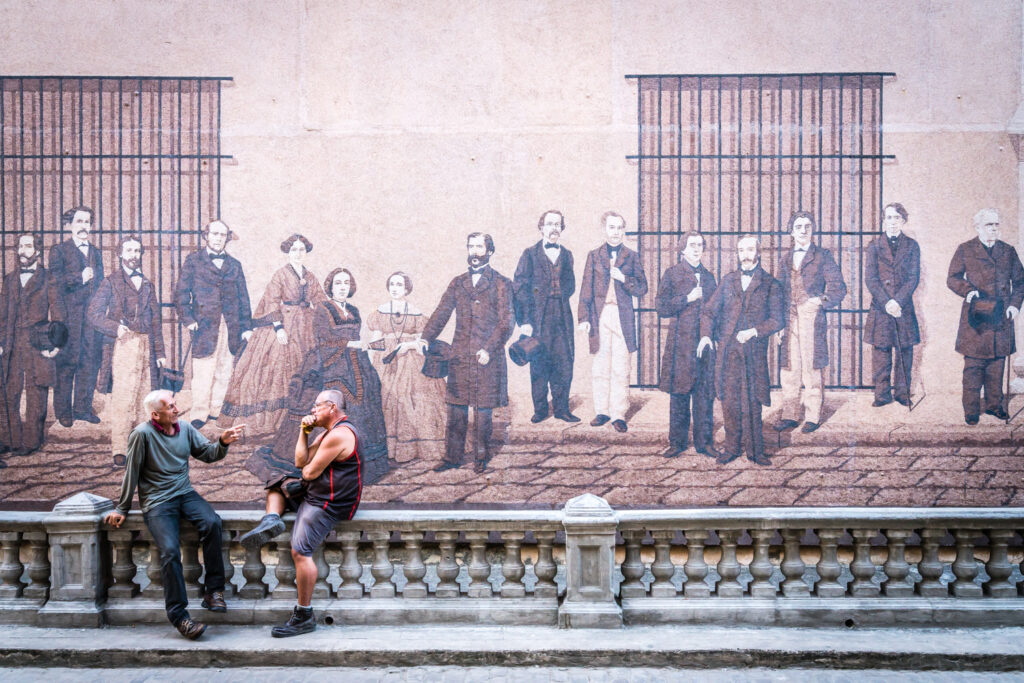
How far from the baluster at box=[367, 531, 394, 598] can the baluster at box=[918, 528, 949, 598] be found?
3888 millimetres

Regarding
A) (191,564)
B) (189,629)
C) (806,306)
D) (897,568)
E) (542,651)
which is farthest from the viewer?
(806,306)

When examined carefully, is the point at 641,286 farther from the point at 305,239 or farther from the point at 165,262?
the point at 165,262

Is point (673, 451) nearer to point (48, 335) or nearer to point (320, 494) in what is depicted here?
point (320, 494)

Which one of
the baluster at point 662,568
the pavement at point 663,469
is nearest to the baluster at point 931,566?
the baluster at point 662,568

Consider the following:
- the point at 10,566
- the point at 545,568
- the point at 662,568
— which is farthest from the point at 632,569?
the point at 10,566

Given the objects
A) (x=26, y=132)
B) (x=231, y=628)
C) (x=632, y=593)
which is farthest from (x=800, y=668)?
(x=26, y=132)

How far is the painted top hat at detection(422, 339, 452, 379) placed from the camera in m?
8.83

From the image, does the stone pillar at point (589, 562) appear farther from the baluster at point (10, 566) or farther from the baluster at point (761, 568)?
the baluster at point (10, 566)

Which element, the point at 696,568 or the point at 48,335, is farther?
the point at 48,335

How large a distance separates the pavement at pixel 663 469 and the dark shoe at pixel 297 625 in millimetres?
2993

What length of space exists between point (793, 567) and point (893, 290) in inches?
163

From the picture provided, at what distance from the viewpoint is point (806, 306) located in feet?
28.7

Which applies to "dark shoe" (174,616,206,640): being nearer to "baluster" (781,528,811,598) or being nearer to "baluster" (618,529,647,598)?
"baluster" (618,529,647,598)

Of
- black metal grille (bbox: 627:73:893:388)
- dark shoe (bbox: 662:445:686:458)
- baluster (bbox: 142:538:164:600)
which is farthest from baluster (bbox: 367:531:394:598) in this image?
black metal grille (bbox: 627:73:893:388)
